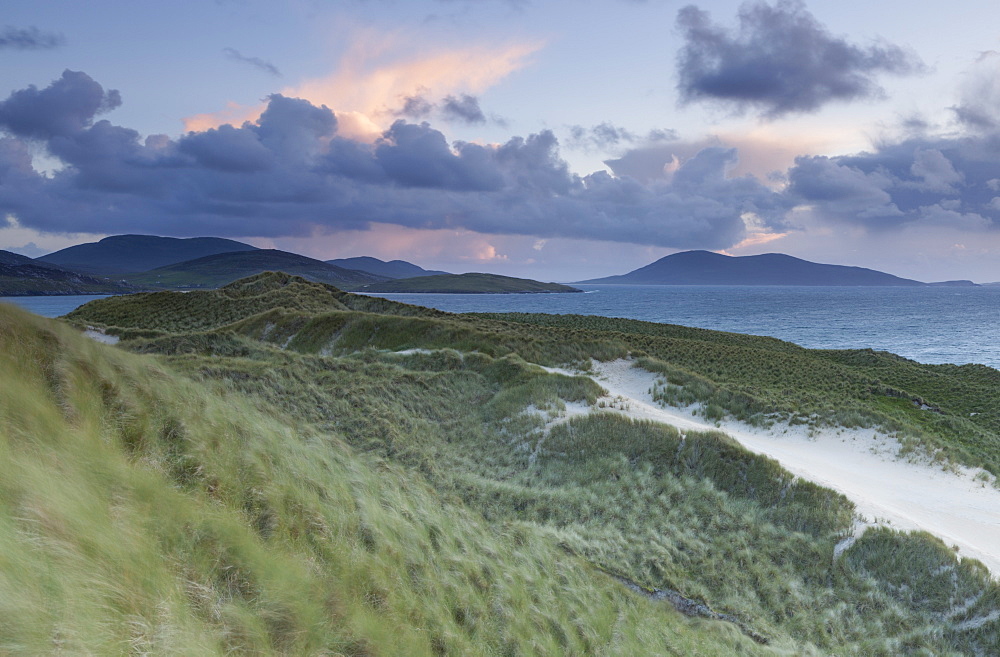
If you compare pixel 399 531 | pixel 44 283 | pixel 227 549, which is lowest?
pixel 399 531

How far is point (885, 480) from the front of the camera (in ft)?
59.3

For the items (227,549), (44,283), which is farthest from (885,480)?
(44,283)

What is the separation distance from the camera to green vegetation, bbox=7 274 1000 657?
4125 millimetres

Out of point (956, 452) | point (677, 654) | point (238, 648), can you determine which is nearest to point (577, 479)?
point (677, 654)

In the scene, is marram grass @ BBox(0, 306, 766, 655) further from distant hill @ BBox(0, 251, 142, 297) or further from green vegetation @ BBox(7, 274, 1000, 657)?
distant hill @ BBox(0, 251, 142, 297)

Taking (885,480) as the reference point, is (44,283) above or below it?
above

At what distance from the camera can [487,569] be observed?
7.68 meters

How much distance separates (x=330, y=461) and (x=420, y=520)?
232 cm

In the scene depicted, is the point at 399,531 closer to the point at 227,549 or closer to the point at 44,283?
the point at 227,549

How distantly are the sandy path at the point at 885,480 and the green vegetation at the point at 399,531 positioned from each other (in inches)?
61.0

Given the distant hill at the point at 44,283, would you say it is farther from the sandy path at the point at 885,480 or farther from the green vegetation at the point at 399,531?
the sandy path at the point at 885,480

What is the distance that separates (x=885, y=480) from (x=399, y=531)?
19786mm

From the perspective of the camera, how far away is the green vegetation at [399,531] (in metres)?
4.12

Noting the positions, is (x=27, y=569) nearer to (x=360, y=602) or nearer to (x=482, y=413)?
(x=360, y=602)
